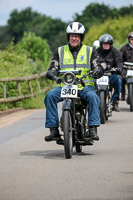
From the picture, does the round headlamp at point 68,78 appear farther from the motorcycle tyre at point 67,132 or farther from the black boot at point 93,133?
the black boot at point 93,133

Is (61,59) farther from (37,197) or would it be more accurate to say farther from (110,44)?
(110,44)

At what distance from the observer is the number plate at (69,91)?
9.37m

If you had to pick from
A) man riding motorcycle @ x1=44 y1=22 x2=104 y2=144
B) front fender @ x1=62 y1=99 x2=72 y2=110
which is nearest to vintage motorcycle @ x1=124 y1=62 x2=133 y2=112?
man riding motorcycle @ x1=44 y1=22 x2=104 y2=144

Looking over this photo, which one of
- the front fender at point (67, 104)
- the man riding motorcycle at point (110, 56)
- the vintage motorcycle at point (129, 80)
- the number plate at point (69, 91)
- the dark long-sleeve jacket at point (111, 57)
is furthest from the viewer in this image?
the vintage motorcycle at point (129, 80)

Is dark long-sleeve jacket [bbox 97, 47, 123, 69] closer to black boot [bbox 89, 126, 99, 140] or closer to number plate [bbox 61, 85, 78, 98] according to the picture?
black boot [bbox 89, 126, 99, 140]

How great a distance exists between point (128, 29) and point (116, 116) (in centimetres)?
8121

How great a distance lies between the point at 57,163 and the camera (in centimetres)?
890

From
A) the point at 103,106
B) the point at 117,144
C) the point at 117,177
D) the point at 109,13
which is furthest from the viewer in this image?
the point at 109,13

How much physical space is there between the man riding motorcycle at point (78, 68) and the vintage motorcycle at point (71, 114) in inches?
4.6

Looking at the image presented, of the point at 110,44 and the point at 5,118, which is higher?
the point at 110,44

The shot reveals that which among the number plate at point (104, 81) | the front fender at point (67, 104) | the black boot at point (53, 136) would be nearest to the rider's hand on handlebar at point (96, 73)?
the front fender at point (67, 104)

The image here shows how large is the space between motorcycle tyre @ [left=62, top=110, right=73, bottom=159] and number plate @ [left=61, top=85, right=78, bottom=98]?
26cm

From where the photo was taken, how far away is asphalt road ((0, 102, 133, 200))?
678 cm

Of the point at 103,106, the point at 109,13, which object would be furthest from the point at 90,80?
the point at 109,13
